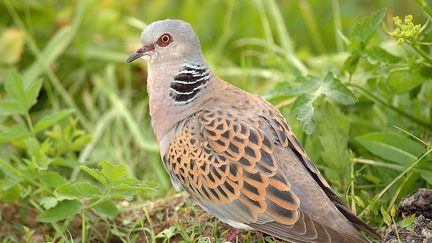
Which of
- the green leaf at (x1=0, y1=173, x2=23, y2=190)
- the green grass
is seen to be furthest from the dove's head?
the green leaf at (x1=0, y1=173, x2=23, y2=190)

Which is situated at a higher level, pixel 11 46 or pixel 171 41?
pixel 171 41

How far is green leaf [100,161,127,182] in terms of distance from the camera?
405 cm

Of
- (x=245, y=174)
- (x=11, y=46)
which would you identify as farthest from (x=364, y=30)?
(x=11, y=46)

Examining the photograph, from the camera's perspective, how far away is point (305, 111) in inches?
176

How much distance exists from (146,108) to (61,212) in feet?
7.97

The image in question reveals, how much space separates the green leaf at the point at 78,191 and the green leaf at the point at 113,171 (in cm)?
19

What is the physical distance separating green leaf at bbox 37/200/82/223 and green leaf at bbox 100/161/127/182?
0.43m

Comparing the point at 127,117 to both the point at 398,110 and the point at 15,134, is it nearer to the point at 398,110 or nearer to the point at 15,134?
the point at 15,134

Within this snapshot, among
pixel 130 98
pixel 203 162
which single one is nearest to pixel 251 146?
pixel 203 162

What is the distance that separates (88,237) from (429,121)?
2.15m

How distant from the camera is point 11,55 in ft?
22.2

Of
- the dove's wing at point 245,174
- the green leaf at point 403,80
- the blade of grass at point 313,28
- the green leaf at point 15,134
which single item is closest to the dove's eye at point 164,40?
the dove's wing at point 245,174

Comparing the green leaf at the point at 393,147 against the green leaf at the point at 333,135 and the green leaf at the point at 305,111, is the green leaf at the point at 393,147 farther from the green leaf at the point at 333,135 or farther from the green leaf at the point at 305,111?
the green leaf at the point at 305,111

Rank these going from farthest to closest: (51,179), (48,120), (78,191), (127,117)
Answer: (127,117), (48,120), (51,179), (78,191)
